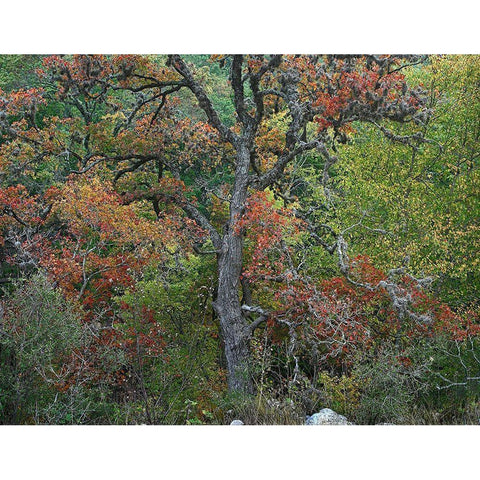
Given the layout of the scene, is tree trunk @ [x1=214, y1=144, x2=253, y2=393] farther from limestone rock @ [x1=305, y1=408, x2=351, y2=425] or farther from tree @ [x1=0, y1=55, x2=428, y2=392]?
limestone rock @ [x1=305, y1=408, x2=351, y2=425]

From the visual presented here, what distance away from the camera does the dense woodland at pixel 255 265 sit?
630cm

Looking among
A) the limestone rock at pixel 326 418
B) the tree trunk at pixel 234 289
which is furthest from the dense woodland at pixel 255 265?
the limestone rock at pixel 326 418

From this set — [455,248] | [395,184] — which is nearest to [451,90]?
[395,184]

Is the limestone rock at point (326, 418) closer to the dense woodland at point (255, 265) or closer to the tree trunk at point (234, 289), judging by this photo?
the dense woodland at point (255, 265)

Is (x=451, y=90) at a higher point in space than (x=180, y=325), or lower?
higher

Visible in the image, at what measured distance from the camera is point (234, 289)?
309 inches

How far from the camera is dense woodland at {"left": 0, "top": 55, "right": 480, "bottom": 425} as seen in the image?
630 cm

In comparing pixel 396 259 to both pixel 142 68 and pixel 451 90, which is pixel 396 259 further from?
pixel 142 68

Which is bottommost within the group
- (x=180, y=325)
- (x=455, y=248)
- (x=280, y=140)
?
(x=180, y=325)

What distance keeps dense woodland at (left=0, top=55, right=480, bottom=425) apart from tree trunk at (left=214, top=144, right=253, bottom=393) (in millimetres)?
26

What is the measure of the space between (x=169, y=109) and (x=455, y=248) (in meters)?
5.27

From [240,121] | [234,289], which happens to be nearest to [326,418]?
[234,289]
